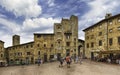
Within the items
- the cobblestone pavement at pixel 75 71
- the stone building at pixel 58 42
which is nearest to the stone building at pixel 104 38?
the stone building at pixel 58 42

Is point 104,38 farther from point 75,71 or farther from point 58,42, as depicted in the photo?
point 75,71

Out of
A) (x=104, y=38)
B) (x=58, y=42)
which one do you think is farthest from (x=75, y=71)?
(x=58, y=42)

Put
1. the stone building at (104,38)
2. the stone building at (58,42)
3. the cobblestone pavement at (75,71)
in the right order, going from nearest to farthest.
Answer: the cobblestone pavement at (75,71) → the stone building at (104,38) → the stone building at (58,42)

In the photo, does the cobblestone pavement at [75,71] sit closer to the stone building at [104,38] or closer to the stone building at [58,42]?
the stone building at [104,38]

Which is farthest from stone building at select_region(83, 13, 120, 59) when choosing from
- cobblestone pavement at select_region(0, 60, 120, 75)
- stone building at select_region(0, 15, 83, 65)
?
cobblestone pavement at select_region(0, 60, 120, 75)

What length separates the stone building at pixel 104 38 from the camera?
34.3m

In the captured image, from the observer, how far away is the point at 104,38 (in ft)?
126

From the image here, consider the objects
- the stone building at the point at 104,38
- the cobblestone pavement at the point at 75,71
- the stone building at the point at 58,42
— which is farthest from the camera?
the stone building at the point at 58,42

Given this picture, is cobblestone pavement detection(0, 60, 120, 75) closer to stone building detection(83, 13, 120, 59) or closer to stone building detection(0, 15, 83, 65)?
stone building detection(83, 13, 120, 59)

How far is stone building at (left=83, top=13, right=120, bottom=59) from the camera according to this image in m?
34.3

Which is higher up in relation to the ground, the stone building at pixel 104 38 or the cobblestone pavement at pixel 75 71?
the stone building at pixel 104 38

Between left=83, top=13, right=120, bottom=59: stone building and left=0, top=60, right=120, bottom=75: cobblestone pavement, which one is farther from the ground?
left=83, top=13, right=120, bottom=59: stone building

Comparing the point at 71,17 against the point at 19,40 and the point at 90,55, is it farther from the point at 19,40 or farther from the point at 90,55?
the point at 19,40

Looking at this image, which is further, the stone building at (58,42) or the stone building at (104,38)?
the stone building at (58,42)
